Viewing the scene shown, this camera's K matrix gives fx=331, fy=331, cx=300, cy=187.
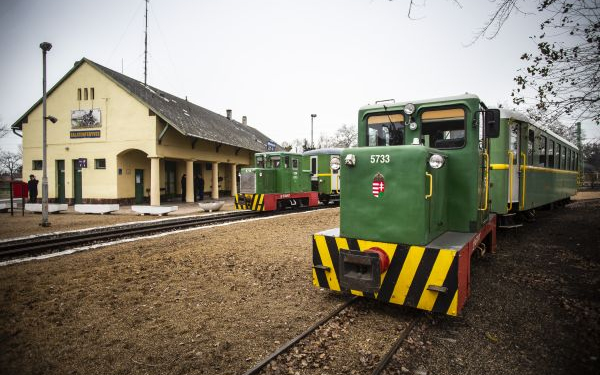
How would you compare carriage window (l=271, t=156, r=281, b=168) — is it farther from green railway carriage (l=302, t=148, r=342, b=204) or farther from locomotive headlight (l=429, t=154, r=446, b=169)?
locomotive headlight (l=429, t=154, r=446, b=169)

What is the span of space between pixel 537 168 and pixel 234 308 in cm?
982

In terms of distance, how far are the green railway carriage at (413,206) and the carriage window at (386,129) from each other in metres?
0.02

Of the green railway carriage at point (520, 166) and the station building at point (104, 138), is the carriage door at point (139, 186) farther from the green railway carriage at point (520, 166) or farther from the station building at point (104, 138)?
the green railway carriage at point (520, 166)

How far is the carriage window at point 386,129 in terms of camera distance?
5.09 metres

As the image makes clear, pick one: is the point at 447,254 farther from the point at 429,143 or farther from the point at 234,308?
the point at 234,308

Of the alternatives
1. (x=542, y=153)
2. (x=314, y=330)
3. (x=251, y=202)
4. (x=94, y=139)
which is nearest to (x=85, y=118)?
(x=94, y=139)

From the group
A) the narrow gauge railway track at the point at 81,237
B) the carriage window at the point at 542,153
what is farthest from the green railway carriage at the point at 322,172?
the carriage window at the point at 542,153

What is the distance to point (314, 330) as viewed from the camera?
3.84m

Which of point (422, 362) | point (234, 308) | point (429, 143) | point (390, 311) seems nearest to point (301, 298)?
point (234, 308)

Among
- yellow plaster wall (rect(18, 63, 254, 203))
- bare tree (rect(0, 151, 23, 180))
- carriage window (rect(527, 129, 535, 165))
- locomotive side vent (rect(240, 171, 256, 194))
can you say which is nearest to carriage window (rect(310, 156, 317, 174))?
locomotive side vent (rect(240, 171, 256, 194))

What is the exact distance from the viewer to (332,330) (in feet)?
12.6

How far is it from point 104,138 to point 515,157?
68.2ft

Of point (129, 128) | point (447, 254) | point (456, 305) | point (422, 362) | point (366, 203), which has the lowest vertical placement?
point (422, 362)

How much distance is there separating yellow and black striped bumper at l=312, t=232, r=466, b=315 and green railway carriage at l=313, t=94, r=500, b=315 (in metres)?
0.01
